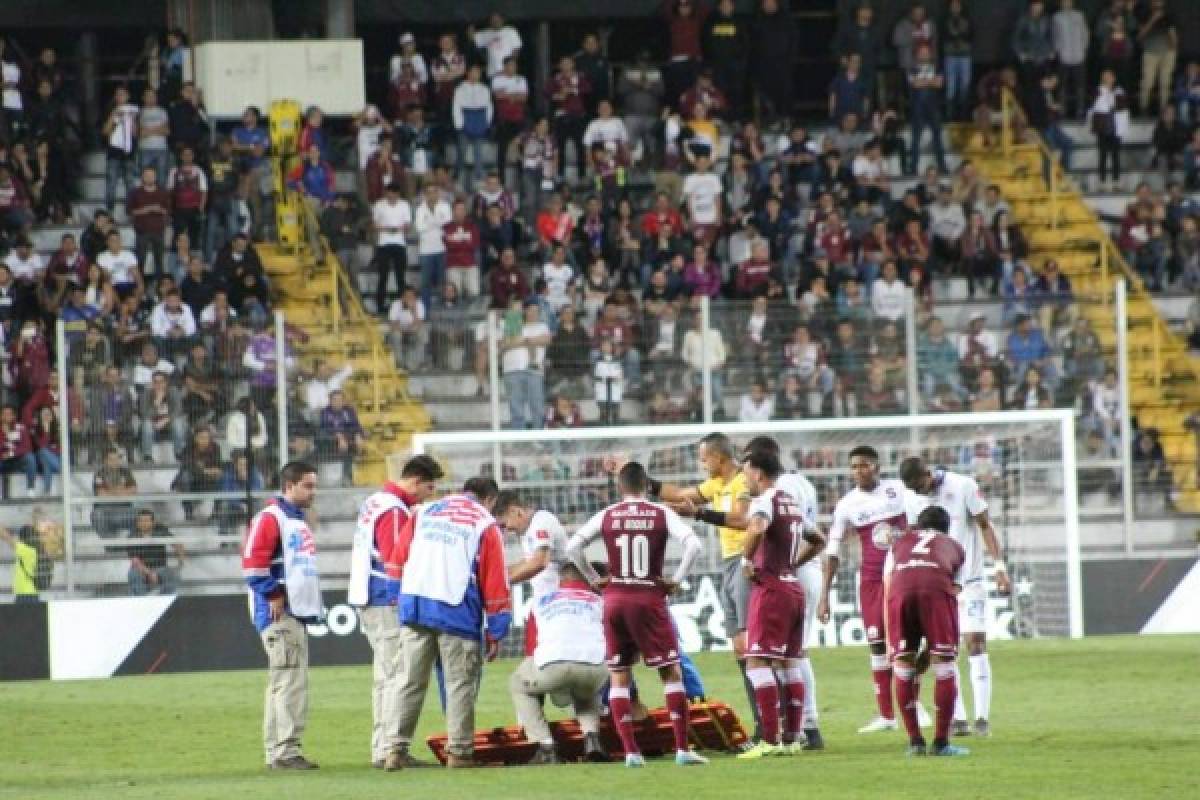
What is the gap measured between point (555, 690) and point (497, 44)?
72.4ft

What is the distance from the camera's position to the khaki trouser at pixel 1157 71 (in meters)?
39.4

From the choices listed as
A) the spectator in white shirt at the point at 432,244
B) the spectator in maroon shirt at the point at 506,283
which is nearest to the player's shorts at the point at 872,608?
the spectator in maroon shirt at the point at 506,283

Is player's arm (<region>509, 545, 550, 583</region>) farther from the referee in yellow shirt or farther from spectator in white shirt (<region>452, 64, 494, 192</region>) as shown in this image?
spectator in white shirt (<region>452, 64, 494, 192</region>)

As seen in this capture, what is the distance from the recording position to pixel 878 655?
18.4 metres

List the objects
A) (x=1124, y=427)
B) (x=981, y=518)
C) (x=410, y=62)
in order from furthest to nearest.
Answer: (x=410, y=62)
(x=1124, y=427)
(x=981, y=518)

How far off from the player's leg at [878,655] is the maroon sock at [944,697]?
2.02 m

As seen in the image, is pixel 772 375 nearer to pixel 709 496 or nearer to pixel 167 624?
pixel 167 624

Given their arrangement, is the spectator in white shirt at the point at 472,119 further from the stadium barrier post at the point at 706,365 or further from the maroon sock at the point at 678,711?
the maroon sock at the point at 678,711

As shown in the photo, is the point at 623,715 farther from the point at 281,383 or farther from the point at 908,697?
the point at 281,383

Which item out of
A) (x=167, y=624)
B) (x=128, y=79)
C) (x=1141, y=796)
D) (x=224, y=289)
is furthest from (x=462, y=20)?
(x=1141, y=796)

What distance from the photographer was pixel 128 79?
127 feet

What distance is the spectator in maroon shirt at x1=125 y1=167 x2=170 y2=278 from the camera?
33.9 meters

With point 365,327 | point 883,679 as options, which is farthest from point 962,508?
point 365,327

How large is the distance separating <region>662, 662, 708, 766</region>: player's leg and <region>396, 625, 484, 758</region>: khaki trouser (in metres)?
1.18
